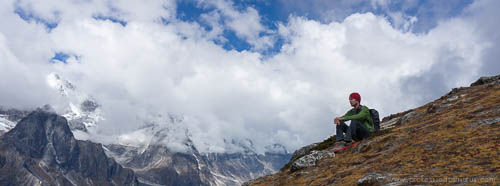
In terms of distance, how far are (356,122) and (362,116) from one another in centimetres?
81

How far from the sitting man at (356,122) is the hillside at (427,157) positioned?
2.32 ft

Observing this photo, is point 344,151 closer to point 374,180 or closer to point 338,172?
point 338,172

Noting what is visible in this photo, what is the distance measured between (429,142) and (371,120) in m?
5.91

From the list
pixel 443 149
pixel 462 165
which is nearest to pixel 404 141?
pixel 443 149

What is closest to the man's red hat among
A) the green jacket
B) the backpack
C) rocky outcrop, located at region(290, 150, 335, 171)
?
the green jacket

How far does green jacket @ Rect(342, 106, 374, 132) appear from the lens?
17359 millimetres

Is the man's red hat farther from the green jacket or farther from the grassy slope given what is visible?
the grassy slope

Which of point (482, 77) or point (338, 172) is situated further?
point (482, 77)

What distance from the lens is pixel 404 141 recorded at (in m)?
15.7

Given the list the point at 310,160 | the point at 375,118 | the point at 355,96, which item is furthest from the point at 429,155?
the point at 375,118

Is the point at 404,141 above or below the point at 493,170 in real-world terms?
above

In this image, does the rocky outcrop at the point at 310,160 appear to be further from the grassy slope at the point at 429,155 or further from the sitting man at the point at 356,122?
the sitting man at the point at 356,122

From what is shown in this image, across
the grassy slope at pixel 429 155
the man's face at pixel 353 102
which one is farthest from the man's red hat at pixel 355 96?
the grassy slope at pixel 429 155

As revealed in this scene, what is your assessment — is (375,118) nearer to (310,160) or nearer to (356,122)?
(356,122)
